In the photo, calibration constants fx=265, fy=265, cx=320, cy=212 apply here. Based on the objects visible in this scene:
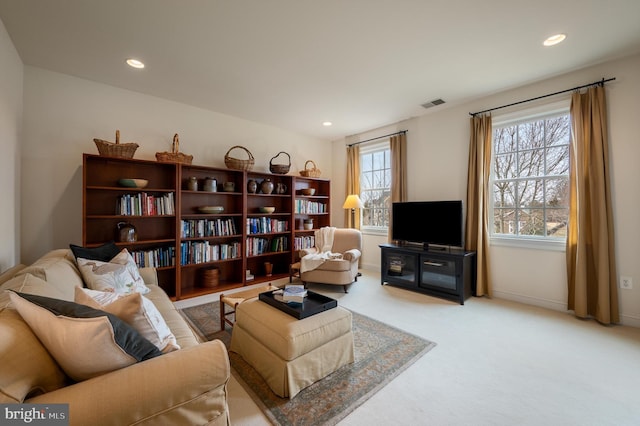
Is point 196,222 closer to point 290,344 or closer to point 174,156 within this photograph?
point 174,156

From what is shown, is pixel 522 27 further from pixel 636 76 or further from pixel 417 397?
pixel 417 397

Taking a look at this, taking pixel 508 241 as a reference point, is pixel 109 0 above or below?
above

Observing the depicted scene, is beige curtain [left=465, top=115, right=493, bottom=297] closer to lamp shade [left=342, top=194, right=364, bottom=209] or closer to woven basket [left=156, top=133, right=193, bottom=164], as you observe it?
lamp shade [left=342, top=194, right=364, bottom=209]

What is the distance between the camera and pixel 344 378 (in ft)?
6.04

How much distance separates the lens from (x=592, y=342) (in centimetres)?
233

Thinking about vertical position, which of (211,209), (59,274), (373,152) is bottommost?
(59,274)

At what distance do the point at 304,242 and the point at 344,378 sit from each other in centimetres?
307

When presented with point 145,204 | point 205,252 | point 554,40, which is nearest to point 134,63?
point 145,204

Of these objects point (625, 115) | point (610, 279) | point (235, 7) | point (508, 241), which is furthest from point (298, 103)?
point (610, 279)

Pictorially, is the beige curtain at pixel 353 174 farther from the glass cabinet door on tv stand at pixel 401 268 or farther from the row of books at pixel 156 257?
the row of books at pixel 156 257

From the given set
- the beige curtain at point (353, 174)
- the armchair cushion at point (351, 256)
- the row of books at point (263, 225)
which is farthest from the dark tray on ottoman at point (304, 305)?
the beige curtain at point (353, 174)

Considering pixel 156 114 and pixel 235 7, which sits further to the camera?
pixel 156 114

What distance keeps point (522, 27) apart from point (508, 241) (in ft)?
7.78

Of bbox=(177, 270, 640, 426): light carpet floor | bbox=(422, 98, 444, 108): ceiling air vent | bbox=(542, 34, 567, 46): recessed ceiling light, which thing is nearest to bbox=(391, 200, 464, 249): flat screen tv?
bbox=(177, 270, 640, 426): light carpet floor
